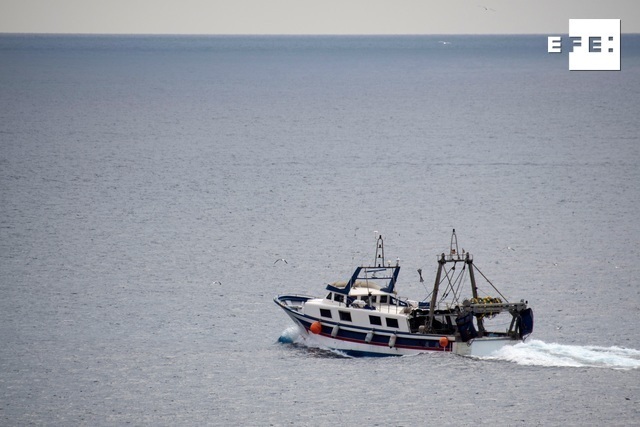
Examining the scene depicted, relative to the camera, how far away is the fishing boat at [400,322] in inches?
2945

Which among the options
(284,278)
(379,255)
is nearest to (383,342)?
(379,255)

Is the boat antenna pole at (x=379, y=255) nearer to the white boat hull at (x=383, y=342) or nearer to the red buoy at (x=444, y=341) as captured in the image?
the white boat hull at (x=383, y=342)

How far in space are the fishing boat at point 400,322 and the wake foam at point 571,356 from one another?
2.75 feet

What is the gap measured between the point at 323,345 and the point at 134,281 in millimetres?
22357

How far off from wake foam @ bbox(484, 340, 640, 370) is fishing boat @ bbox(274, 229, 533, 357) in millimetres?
837

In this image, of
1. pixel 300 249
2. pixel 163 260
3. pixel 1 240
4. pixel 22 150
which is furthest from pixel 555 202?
pixel 22 150

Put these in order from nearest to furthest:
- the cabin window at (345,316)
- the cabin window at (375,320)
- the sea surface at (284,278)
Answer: the sea surface at (284,278), the cabin window at (375,320), the cabin window at (345,316)

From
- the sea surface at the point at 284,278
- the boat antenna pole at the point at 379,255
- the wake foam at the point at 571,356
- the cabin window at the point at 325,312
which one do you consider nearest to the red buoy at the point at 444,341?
the sea surface at the point at 284,278

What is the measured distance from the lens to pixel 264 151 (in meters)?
180

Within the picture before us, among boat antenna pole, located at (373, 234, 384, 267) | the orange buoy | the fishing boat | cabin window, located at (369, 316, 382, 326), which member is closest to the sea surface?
the fishing boat

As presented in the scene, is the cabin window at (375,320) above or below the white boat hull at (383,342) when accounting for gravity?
above

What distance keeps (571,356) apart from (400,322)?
34.2 feet

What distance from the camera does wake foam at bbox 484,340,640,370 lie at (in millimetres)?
74562

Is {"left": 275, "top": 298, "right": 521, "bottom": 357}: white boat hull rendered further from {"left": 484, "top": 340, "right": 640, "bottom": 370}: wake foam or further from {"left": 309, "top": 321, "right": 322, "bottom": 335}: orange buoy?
{"left": 484, "top": 340, "right": 640, "bottom": 370}: wake foam
